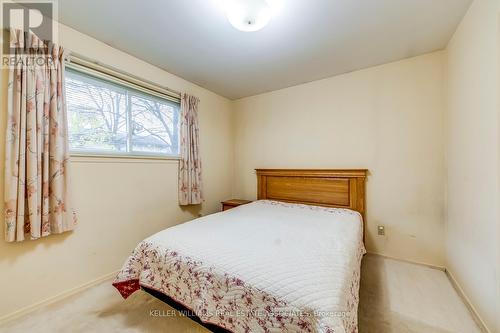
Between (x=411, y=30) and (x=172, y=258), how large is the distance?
271 centimetres

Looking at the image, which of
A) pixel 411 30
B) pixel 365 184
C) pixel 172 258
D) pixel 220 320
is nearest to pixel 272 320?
pixel 220 320

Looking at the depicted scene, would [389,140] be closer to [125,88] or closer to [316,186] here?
[316,186]

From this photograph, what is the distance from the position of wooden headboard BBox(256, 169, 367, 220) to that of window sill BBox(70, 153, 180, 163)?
4.74ft

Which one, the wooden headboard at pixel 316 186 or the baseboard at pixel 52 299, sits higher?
the wooden headboard at pixel 316 186

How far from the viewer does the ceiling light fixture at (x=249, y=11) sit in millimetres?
1387

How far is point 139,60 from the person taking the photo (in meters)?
2.36

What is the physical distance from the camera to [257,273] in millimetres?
1073

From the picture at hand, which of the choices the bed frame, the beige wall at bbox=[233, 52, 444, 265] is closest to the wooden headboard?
the bed frame

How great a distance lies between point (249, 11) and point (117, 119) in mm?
1723

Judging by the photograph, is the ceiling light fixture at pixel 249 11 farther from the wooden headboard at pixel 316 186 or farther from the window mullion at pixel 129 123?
Answer: the wooden headboard at pixel 316 186

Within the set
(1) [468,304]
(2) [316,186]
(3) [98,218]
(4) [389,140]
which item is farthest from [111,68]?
(1) [468,304]

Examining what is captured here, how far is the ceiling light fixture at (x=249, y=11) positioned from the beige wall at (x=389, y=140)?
5.36ft

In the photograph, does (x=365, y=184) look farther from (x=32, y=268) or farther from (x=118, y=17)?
(x=32, y=268)

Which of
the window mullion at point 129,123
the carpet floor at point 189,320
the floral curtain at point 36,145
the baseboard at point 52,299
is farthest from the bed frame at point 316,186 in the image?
the floral curtain at point 36,145
